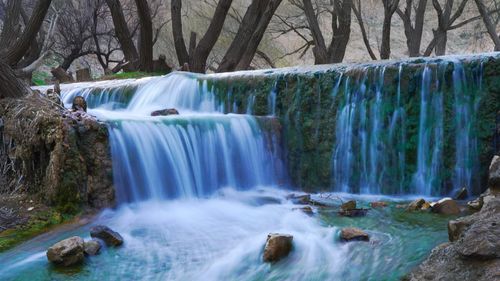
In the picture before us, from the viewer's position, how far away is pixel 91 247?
448 cm

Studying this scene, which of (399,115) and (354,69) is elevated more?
(354,69)

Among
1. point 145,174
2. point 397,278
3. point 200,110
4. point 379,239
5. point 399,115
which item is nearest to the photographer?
point 397,278

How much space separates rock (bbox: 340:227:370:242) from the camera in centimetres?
457

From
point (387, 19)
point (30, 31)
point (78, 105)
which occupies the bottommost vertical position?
point (78, 105)

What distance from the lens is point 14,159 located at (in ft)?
19.5

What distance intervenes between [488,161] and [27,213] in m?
5.50

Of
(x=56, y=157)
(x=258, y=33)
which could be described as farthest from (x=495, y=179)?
(x=258, y=33)

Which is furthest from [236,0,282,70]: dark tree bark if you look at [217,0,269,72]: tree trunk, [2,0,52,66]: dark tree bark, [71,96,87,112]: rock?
[71,96,87,112]: rock

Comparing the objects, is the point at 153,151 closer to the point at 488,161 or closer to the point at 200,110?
the point at 200,110

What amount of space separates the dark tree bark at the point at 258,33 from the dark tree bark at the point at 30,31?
5.79 m

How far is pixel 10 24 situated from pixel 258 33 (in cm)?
647

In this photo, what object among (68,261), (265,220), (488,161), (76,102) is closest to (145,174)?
(76,102)

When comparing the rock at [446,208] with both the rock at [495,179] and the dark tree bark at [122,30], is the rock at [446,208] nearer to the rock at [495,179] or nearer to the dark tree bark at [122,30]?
the rock at [495,179]

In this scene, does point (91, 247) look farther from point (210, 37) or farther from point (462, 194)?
point (210, 37)
